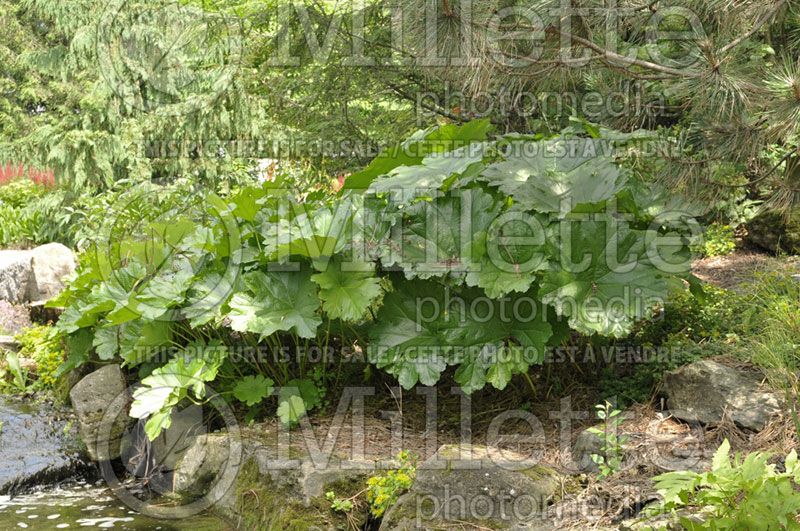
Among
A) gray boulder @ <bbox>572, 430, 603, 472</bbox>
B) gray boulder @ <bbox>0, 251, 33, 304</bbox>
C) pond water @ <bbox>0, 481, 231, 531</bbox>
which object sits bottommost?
pond water @ <bbox>0, 481, 231, 531</bbox>

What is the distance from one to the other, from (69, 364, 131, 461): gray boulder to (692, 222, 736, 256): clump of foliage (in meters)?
4.46

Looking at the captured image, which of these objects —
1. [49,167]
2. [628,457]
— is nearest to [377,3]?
[628,457]

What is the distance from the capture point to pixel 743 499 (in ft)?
5.66

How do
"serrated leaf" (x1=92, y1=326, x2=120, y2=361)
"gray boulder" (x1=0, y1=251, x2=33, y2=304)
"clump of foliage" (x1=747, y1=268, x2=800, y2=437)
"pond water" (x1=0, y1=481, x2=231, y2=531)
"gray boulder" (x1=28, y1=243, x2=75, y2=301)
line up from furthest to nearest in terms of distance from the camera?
Result: 1. "gray boulder" (x1=28, y1=243, x2=75, y2=301)
2. "gray boulder" (x1=0, y1=251, x2=33, y2=304)
3. "serrated leaf" (x1=92, y1=326, x2=120, y2=361)
4. "pond water" (x1=0, y1=481, x2=231, y2=531)
5. "clump of foliage" (x1=747, y1=268, x2=800, y2=437)

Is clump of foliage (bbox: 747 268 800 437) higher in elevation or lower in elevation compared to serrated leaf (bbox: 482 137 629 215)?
lower

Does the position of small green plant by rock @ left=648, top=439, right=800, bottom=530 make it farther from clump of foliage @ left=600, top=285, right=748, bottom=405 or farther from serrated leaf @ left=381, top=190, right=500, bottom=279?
serrated leaf @ left=381, top=190, right=500, bottom=279

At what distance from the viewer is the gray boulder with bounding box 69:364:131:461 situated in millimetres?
3275

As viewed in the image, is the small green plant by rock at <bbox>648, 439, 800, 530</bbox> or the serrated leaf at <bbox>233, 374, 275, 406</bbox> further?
the serrated leaf at <bbox>233, 374, 275, 406</bbox>

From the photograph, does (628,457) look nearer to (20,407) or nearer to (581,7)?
(581,7)

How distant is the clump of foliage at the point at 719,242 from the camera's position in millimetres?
5469

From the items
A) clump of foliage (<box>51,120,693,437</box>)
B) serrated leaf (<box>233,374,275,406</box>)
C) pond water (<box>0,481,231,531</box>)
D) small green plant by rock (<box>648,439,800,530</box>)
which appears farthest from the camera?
serrated leaf (<box>233,374,275,406</box>)

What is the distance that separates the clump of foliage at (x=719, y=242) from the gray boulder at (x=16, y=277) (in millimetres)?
5541

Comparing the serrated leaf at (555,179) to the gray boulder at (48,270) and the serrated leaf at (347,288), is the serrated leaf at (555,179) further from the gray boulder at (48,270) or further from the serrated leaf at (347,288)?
the gray boulder at (48,270)

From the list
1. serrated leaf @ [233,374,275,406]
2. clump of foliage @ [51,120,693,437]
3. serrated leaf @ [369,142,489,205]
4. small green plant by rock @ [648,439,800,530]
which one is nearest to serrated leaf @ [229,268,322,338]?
clump of foliage @ [51,120,693,437]
